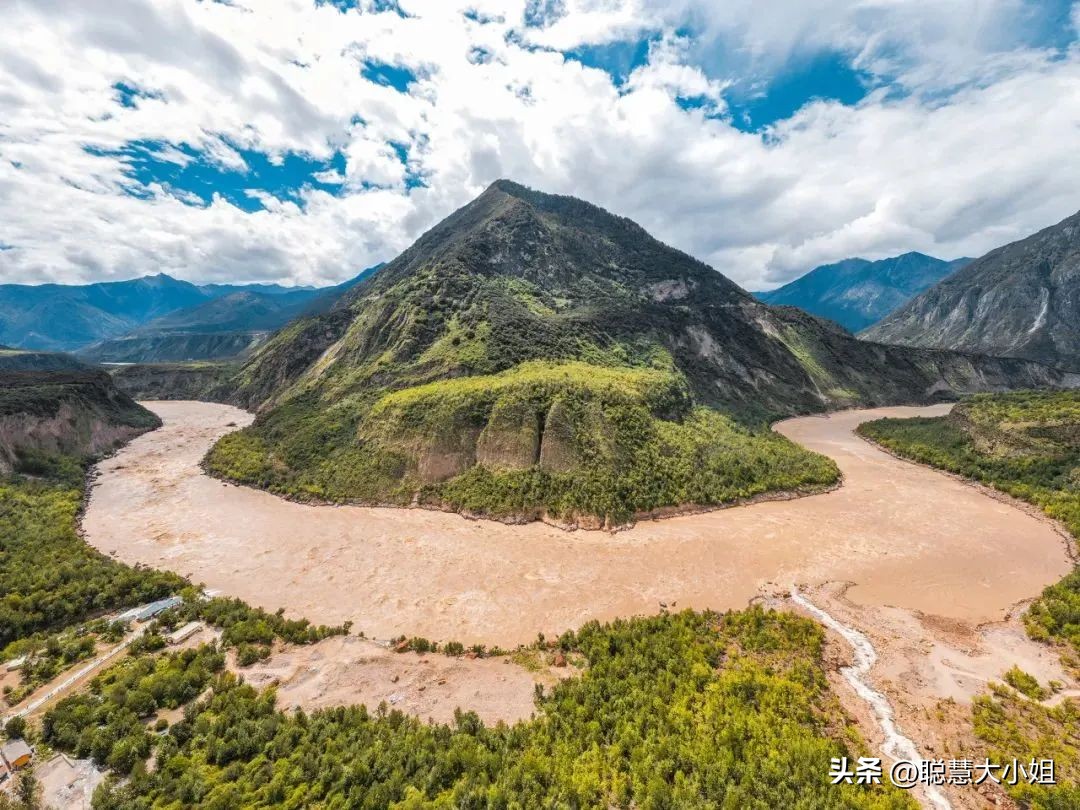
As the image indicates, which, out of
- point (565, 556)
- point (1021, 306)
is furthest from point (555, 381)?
point (1021, 306)

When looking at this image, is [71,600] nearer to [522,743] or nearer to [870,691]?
[522,743]

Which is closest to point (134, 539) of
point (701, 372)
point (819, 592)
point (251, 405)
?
point (819, 592)

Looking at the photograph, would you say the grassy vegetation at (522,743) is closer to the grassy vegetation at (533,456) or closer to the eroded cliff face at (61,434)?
the grassy vegetation at (533,456)

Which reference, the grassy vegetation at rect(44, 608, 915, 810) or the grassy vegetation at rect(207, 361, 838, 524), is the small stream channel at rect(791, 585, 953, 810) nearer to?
the grassy vegetation at rect(44, 608, 915, 810)

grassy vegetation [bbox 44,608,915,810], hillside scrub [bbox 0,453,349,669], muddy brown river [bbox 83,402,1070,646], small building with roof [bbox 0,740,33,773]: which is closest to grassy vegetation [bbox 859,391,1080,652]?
muddy brown river [bbox 83,402,1070,646]

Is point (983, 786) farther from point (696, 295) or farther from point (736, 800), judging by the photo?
point (696, 295)

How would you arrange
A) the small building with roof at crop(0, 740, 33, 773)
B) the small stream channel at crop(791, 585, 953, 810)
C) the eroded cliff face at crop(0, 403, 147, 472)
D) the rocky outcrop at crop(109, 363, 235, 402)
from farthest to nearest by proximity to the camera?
the rocky outcrop at crop(109, 363, 235, 402)
the eroded cliff face at crop(0, 403, 147, 472)
the small building with roof at crop(0, 740, 33, 773)
the small stream channel at crop(791, 585, 953, 810)

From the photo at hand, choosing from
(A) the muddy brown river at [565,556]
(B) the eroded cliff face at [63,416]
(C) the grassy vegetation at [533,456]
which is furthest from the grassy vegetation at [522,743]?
(B) the eroded cliff face at [63,416]
